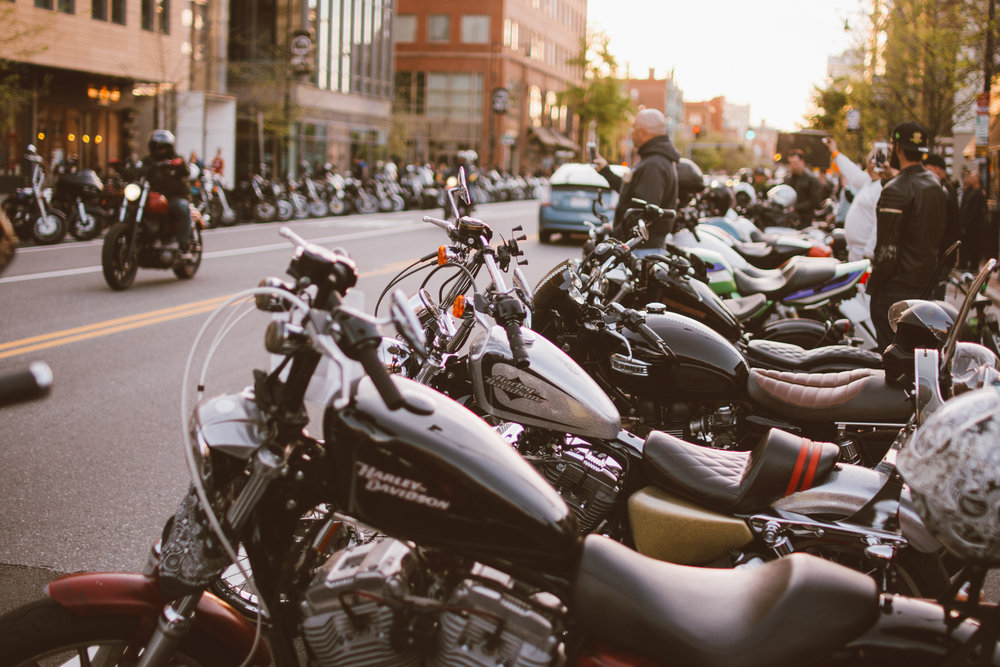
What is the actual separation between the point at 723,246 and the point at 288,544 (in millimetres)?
7354

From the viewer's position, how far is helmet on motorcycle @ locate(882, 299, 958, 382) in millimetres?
4020

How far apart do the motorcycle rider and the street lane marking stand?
1386 mm

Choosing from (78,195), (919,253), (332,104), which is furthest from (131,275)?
(332,104)

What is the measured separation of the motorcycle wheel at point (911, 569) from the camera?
3.09 metres

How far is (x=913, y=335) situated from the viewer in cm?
412

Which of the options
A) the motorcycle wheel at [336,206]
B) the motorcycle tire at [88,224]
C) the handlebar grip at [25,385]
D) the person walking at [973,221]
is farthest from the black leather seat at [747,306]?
the motorcycle wheel at [336,206]

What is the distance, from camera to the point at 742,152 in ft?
404

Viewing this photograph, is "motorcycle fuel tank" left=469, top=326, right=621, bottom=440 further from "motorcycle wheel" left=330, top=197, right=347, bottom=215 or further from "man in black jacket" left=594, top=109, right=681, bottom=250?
"motorcycle wheel" left=330, top=197, right=347, bottom=215

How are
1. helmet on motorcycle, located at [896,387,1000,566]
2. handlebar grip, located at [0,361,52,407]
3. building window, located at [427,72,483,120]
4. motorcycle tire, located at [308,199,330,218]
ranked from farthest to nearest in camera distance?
building window, located at [427,72,483,120] → motorcycle tire, located at [308,199,330,218] → helmet on motorcycle, located at [896,387,1000,566] → handlebar grip, located at [0,361,52,407]

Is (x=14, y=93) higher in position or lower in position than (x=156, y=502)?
higher

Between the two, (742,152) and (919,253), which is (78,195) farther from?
(742,152)

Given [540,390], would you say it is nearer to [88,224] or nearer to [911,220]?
[911,220]

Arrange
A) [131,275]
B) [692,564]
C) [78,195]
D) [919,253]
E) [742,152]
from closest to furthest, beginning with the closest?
[692,564] < [919,253] < [131,275] < [78,195] < [742,152]

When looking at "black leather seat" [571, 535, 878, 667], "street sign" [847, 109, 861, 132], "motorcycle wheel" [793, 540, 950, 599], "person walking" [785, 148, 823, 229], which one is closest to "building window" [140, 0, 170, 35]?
"street sign" [847, 109, 861, 132]
